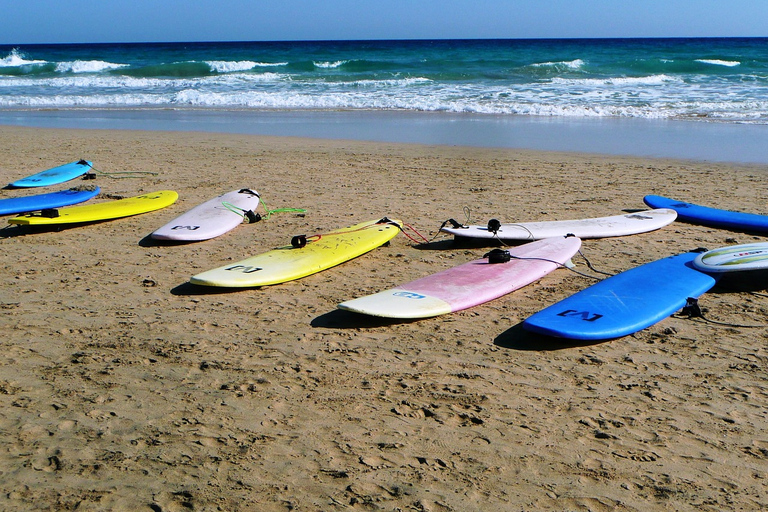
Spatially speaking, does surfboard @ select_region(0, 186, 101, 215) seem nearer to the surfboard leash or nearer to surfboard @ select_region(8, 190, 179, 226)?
surfboard @ select_region(8, 190, 179, 226)

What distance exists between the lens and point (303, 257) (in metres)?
4.11

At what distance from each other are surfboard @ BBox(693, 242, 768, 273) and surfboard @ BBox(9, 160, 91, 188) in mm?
5577

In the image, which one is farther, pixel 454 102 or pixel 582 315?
pixel 454 102

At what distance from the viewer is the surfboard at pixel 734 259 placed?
3.65m

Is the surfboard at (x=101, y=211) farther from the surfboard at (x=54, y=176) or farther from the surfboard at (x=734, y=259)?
the surfboard at (x=734, y=259)

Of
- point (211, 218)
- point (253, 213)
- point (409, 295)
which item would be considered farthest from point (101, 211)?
point (409, 295)

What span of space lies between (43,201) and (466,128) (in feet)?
22.0

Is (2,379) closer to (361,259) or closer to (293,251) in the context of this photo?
(293,251)

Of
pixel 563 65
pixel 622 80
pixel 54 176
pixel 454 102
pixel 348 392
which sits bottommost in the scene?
pixel 348 392

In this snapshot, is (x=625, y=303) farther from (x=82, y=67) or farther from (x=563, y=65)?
(x=82, y=67)

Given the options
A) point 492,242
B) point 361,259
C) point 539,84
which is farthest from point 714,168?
point 539,84

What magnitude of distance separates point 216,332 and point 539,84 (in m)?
16.5

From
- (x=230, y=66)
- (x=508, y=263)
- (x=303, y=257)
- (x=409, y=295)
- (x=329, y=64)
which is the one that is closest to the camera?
(x=409, y=295)

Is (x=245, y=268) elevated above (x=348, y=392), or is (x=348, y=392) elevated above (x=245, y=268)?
(x=245, y=268)
